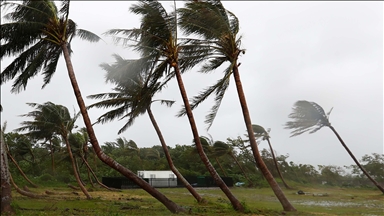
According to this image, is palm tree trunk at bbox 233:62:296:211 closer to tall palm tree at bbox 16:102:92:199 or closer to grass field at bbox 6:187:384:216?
grass field at bbox 6:187:384:216

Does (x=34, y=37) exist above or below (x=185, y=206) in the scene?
above

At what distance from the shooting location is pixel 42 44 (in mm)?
12031

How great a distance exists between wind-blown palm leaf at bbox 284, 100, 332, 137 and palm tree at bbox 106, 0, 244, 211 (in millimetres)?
7521

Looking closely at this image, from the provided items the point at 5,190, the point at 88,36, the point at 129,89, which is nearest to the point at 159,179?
the point at 129,89

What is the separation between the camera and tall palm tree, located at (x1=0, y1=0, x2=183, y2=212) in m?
10.7

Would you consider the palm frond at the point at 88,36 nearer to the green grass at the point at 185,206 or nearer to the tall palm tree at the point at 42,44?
the tall palm tree at the point at 42,44

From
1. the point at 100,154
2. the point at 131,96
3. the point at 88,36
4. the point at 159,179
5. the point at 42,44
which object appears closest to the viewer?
the point at 100,154

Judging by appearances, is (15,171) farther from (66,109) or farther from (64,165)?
(66,109)

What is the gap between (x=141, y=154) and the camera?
149 ft

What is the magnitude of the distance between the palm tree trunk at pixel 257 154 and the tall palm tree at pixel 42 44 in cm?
321

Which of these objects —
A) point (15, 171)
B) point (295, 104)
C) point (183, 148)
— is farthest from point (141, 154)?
point (295, 104)

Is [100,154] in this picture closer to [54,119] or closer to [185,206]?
[185,206]

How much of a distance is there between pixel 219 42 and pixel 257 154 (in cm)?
423

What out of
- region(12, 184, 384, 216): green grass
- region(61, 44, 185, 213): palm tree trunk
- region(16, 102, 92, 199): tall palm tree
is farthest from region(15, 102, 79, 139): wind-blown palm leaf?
region(61, 44, 185, 213): palm tree trunk
